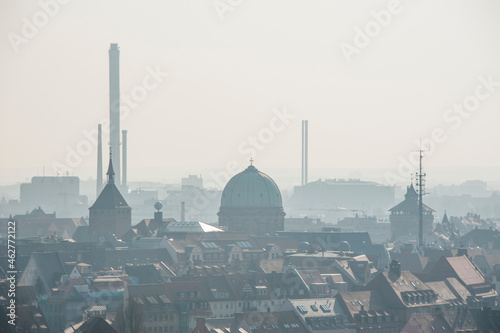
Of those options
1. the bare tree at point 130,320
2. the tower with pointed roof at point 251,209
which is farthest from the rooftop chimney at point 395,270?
the tower with pointed roof at point 251,209

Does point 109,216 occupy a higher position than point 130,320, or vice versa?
point 109,216

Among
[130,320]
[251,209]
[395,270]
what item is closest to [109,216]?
[251,209]

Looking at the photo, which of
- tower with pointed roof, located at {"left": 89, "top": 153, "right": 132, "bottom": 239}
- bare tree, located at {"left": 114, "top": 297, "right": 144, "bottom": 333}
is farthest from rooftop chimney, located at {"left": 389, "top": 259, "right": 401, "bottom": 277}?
tower with pointed roof, located at {"left": 89, "top": 153, "right": 132, "bottom": 239}

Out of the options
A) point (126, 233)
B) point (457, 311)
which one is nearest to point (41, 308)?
point (457, 311)

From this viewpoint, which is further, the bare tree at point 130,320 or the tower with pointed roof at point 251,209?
the tower with pointed roof at point 251,209

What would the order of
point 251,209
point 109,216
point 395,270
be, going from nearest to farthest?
1. point 395,270
2. point 109,216
3. point 251,209

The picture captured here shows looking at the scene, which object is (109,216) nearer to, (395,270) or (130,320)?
(395,270)

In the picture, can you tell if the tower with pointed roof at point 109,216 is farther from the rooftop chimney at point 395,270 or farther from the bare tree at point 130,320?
the bare tree at point 130,320

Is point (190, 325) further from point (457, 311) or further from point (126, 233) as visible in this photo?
point (126, 233)
